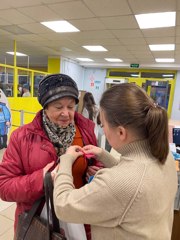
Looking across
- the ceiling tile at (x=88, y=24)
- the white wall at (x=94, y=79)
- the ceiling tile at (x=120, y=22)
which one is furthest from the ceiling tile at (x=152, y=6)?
the white wall at (x=94, y=79)

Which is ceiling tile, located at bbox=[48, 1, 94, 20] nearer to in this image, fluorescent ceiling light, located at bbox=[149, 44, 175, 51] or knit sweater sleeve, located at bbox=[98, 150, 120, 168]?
fluorescent ceiling light, located at bbox=[149, 44, 175, 51]

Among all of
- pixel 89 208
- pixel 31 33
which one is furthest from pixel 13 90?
pixel 89 208

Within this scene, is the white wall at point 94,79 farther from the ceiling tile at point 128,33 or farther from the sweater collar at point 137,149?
the sweater collar at point 137,149

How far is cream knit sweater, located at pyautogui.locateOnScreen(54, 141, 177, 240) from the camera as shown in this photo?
0.58 metres

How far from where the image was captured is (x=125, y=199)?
0.57m

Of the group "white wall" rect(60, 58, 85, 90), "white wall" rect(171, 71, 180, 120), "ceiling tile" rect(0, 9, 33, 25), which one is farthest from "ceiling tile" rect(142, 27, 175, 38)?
"white wall" rect(171, 71, 180, 120)

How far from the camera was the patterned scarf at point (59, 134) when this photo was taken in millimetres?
980

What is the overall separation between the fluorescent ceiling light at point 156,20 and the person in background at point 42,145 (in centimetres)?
298

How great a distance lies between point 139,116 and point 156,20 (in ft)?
11.4

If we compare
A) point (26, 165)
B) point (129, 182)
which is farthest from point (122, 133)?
point (26, 165)

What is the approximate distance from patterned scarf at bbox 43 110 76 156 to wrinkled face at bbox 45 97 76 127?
2cm

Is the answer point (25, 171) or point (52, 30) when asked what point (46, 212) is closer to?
point (25, 171)

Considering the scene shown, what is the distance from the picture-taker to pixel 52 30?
14.8 ft

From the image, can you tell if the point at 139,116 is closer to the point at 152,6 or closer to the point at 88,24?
the point at 152,6
